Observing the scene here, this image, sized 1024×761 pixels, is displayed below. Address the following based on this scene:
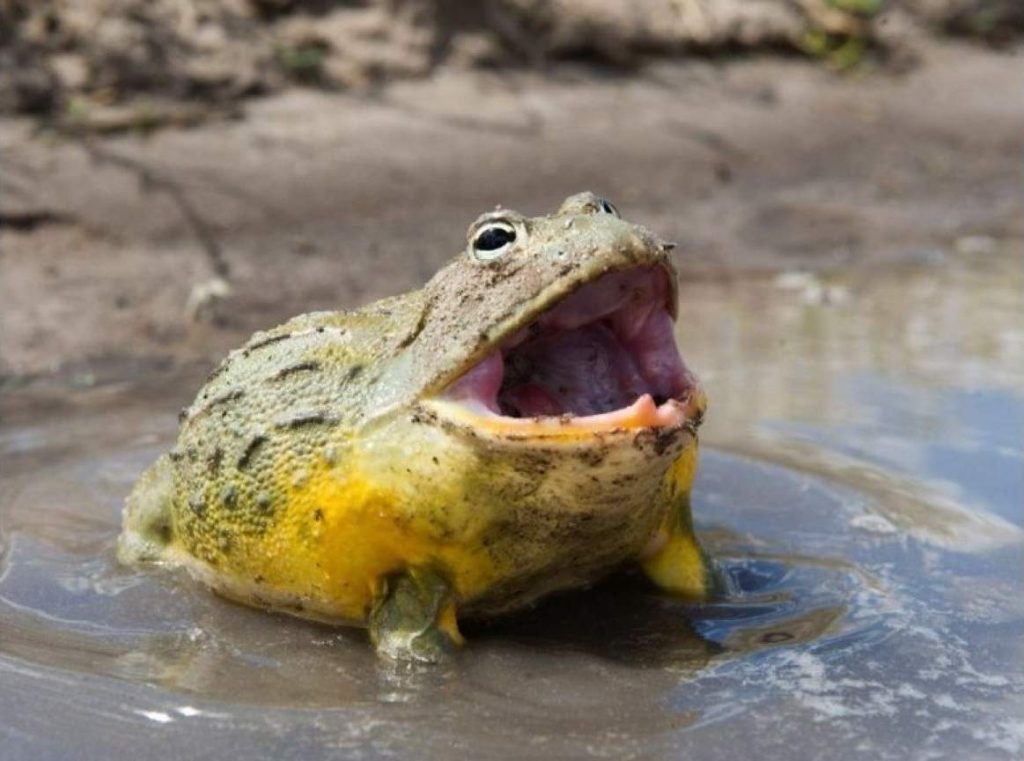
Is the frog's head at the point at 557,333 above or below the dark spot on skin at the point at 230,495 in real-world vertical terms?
above

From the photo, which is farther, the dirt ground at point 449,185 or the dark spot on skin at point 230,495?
the dirt ground at point 449,185

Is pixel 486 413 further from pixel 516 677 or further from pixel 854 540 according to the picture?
pixel 854 540

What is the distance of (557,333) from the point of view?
375cm

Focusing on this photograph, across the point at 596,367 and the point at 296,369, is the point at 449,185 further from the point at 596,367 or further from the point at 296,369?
the point at 596,367

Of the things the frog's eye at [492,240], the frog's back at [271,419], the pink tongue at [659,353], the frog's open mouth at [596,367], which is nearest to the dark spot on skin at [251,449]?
the frog's back at [271,419]

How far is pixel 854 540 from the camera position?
4680mm

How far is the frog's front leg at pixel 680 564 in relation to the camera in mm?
4223

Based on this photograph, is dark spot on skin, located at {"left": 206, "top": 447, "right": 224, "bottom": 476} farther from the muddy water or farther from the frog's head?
the frog's head

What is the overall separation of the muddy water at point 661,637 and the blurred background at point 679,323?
0.5 inches

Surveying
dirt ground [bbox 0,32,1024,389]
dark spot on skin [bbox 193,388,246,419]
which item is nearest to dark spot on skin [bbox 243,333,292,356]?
dark spot on skin [bbox 193,388,246,419]

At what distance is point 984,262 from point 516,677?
229 inches

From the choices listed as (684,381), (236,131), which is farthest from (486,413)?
(236,131)

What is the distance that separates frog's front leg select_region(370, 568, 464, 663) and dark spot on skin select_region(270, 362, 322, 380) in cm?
57

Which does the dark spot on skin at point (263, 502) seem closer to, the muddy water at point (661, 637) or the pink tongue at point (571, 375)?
the muddy water at point (661, 637)
